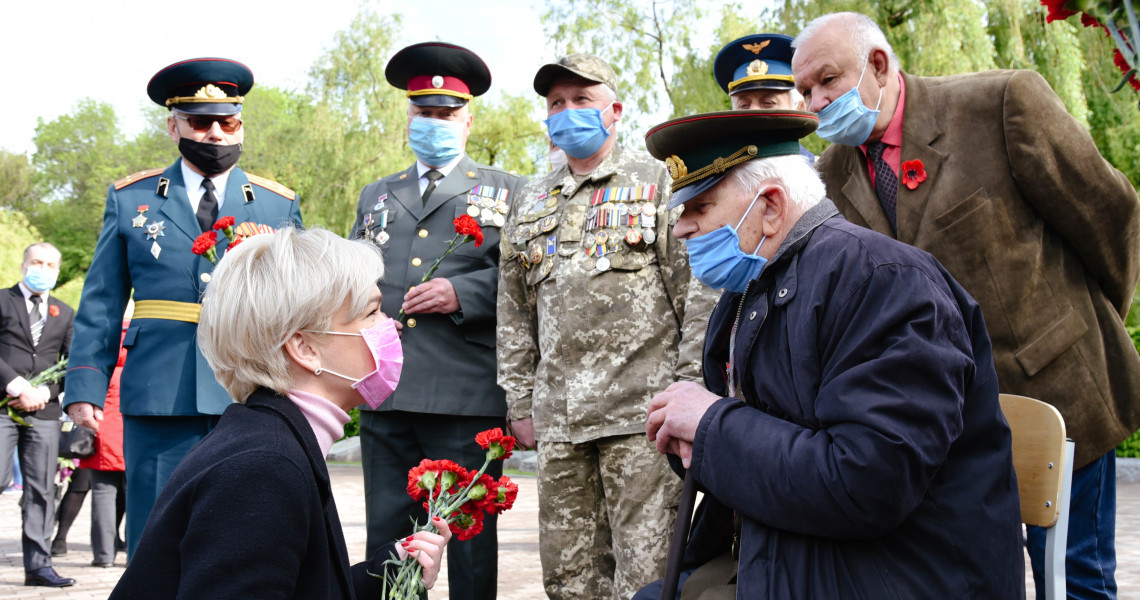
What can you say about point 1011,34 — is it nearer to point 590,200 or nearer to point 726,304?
point 590,200

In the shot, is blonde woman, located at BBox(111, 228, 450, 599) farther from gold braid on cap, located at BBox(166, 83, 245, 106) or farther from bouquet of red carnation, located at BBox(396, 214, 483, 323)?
gold braid on cap, located at BBox(166, 83, 245, 106)

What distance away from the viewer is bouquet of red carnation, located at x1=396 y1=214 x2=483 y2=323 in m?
4.11

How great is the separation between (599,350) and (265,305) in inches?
68.5

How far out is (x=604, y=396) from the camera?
3777mm

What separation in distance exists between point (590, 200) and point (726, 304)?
1.57 meters

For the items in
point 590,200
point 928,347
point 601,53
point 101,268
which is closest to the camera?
point 928,347

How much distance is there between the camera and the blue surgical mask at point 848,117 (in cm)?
325

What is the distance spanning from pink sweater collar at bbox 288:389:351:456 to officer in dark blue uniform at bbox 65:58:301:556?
1712mm

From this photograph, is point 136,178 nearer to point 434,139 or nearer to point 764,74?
point 434,139

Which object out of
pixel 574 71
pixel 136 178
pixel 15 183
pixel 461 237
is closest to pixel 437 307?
pixel 461 237

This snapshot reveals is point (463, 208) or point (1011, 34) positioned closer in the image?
point (463, 208)

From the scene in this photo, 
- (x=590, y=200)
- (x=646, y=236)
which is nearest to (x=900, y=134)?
(x=646, y=236)

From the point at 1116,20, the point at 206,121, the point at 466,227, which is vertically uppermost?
the point at 206,121

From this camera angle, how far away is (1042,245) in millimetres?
3059
